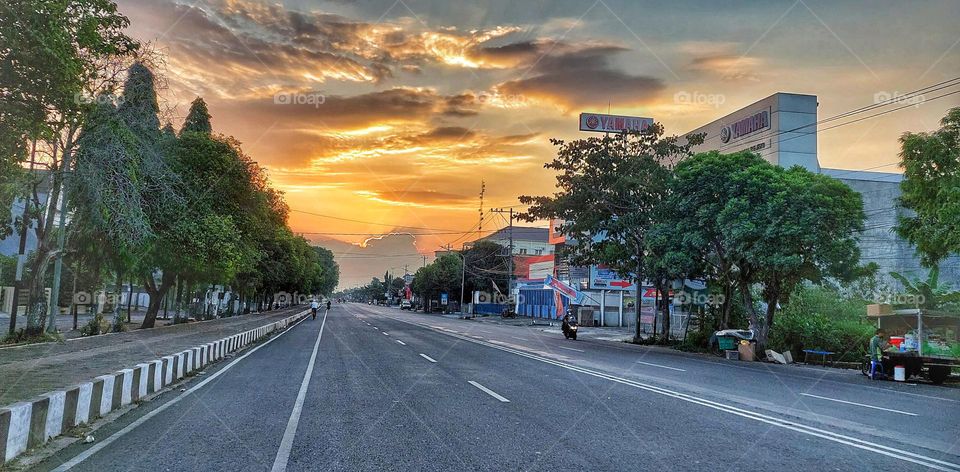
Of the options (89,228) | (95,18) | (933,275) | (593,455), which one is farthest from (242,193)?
(933,275)

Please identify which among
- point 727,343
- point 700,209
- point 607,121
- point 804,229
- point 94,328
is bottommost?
point 94,328

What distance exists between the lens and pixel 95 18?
37.9 ft

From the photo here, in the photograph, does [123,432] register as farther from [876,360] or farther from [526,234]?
[526,234]

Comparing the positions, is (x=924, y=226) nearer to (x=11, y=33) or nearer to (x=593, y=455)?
(x=593, y=455)

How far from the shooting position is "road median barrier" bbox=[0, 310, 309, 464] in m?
6.66

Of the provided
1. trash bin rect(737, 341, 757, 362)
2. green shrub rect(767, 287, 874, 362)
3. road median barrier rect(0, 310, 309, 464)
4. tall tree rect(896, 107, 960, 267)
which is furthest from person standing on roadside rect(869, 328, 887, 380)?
road median barrier rect(0, 310, 309, 464)

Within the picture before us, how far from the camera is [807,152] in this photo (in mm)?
50000

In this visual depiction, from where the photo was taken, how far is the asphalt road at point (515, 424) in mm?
6844

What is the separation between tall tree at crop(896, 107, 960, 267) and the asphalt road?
6915mm

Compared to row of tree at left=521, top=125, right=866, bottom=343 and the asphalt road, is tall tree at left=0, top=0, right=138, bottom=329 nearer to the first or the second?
the asphalt road

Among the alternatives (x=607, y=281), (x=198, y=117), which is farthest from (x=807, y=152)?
(x=198, y=117)

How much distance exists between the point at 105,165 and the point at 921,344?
1063 inches

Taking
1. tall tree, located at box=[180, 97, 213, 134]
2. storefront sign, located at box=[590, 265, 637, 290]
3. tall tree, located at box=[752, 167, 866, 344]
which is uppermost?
tall tree, located at box=[180, 97, 213, 134]

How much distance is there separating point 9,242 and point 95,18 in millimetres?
51537
